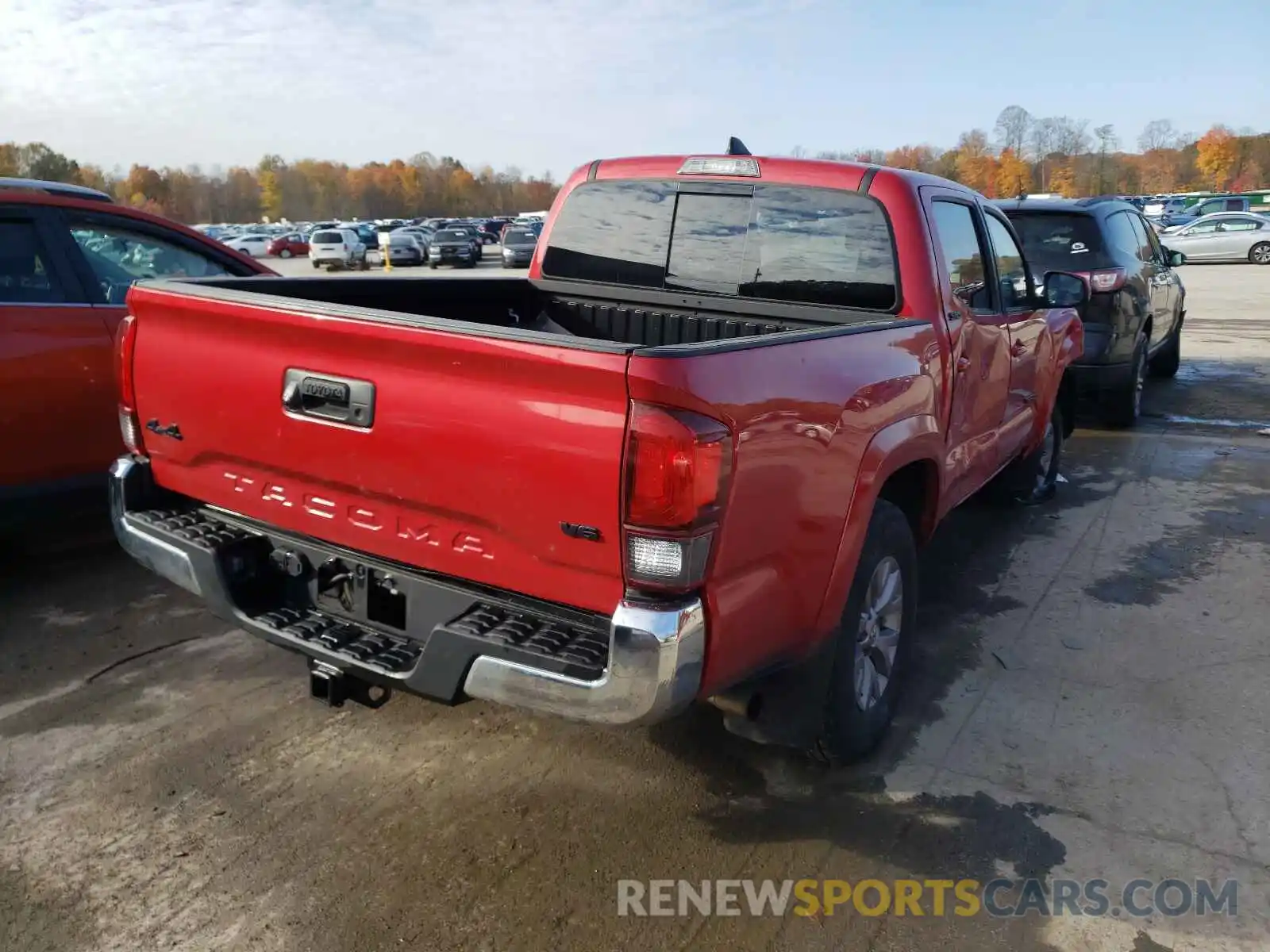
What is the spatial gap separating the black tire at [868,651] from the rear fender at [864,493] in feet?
0.32

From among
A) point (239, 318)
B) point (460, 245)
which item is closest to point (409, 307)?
point (239, 318)

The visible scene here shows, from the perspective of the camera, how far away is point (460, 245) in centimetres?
3850

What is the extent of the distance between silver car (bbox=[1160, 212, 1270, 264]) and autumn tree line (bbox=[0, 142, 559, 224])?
102676mm

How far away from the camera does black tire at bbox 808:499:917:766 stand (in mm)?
3105

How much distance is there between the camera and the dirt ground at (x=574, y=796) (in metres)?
2.62

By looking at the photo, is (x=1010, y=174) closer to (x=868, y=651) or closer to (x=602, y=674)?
(x=868, y=651)

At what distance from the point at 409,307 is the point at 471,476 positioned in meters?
2.10

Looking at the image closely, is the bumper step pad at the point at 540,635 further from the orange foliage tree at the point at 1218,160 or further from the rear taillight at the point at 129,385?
the orange foliage tree at the point at 1218,160

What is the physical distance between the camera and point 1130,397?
27.9ft

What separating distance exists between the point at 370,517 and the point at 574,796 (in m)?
1.14

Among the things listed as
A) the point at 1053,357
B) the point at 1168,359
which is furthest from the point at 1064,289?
the point at 1168,359

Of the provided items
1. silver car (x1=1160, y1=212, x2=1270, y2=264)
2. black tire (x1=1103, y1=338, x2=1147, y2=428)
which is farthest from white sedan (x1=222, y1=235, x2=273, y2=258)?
black tire (x1=1103, y1=338, x2=1147, y2=428)

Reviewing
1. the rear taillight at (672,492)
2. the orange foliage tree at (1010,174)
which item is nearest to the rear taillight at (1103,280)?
the rear taillight at (672,492)

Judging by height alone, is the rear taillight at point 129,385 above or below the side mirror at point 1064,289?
below
